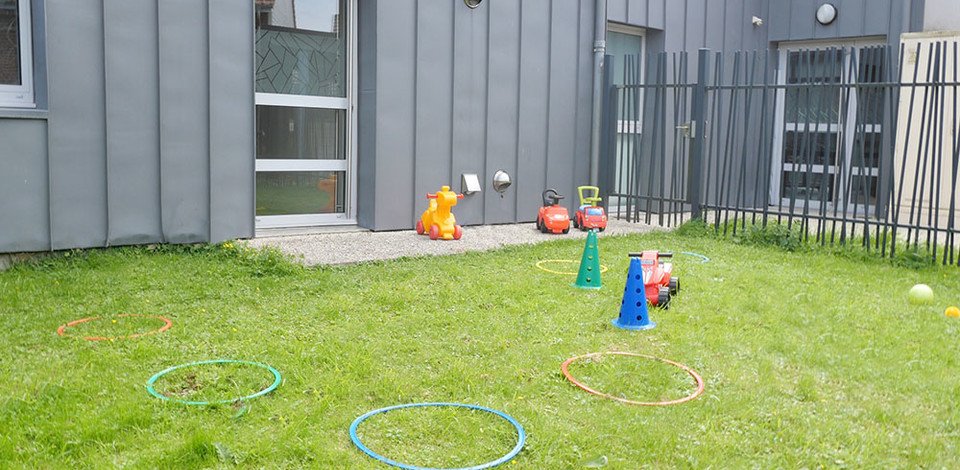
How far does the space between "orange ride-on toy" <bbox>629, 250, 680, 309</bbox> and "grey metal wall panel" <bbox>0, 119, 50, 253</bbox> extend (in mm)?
4056

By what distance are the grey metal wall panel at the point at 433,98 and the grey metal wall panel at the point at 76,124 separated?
2.78 meters

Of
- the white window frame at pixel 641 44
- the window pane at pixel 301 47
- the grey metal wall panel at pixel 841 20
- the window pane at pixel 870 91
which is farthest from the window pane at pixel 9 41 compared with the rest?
the grey metal wall panel at pixel 841 20

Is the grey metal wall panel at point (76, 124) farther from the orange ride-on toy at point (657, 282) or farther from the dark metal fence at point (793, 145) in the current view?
the dark metal fence at point (793, 145)

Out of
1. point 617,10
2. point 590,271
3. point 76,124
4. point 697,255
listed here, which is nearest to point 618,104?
point 617,10

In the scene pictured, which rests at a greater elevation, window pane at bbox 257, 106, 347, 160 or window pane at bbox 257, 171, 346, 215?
window pane at bbox 257, 106, 347, 160

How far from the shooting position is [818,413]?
345cm

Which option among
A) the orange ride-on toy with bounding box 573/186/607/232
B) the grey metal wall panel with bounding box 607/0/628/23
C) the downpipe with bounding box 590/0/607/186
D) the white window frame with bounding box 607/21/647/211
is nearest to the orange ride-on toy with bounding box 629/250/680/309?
the orange ride-on toy with bounding box 573/186/607/232

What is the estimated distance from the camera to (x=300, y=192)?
7734mm

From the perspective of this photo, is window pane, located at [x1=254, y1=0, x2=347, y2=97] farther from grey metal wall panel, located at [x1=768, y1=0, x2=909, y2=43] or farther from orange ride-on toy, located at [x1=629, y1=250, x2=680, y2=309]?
grey metal wall panel, located at [x1=768, y1=0, x2=909, y2=43]

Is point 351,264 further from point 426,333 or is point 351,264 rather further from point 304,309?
point 426,333

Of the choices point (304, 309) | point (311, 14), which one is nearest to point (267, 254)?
point (304, 309)

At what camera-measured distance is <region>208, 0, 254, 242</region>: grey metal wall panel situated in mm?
6660

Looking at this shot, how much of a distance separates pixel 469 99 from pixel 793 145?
4089 millimetres

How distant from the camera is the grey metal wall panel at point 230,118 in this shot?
666 centimetres
